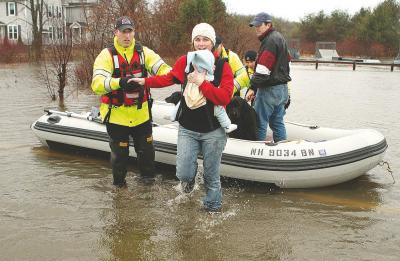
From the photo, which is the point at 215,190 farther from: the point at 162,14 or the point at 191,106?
the point at 162,14

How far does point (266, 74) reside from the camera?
5.53 metres

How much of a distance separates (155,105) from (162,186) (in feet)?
9.12

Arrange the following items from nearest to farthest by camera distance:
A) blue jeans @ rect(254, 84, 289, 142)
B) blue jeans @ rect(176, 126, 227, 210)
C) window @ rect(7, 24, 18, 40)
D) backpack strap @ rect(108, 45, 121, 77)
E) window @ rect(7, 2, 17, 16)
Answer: blue jeans @ rect(176, 126, 227, 210), backpack strap @ rect(108, 45, 121, 77), blue jeans @ rect(254, 84, 289, 142), window @ rect(7, 2, 17, 16), window @ rect(7, 24, 18, 40)

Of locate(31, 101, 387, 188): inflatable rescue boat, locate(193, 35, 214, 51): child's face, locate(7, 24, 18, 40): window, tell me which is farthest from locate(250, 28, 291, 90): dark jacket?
locate(7, 24, 18, 40): window

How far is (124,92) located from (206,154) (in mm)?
1190

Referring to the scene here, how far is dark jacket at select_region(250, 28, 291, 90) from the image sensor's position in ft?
18.2

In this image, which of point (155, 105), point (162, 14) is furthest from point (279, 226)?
point (162, 14)

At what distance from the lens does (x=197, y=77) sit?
4.05 metres

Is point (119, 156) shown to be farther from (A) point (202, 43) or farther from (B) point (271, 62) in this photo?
(B) point (271, 62)

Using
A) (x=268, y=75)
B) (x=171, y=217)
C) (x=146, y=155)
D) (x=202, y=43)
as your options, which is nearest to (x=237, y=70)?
(x=268, y=75)

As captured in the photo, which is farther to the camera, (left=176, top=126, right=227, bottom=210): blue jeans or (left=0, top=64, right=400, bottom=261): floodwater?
(left=176, top=126, right=227, bottom=210): blue jeans

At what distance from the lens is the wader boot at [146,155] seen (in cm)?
525

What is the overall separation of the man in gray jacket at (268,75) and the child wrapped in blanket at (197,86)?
1.51 meters

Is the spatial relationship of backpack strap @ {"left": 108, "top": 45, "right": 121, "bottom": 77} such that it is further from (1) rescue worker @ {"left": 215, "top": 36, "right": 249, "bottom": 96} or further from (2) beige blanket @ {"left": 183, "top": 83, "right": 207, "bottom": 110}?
(1) rescue worker @ {"left": 215, "top": 36, "right": 249, "bottom": 96}
